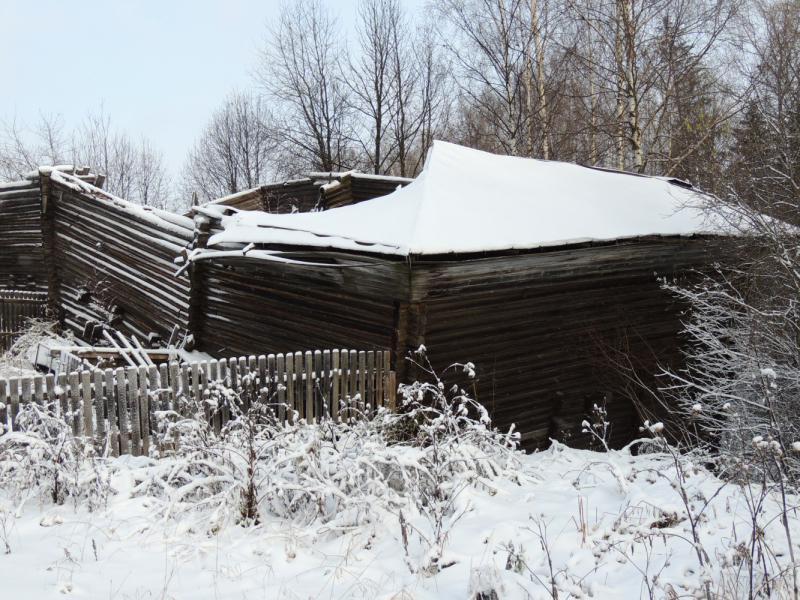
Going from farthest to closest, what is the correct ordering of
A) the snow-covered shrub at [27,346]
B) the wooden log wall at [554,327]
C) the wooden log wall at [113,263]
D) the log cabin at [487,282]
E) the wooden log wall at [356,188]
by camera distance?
the wooden log wall at [356,188]
the wooden log wall at [113,263]
the snow-covered shrub at [27,346]
the wooden log wall at [554,327]
the log cabin at [487,282]

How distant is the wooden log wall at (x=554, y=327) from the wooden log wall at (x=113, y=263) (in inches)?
222

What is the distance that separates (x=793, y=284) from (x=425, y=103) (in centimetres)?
2228

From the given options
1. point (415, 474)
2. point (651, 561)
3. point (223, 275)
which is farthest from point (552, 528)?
point (223, 275)

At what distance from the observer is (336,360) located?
6.33m

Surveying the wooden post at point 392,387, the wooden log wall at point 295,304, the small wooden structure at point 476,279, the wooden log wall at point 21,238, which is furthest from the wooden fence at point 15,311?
the wooden post at point 392,387

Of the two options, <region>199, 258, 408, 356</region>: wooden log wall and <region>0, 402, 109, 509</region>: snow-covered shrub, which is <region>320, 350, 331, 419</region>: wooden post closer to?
<region>199, 258, 408, 356</region>: wooden log wall

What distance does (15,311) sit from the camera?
14594 mm

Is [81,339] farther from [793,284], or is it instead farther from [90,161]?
[90,161]

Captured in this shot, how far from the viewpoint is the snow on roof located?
20.4 feet

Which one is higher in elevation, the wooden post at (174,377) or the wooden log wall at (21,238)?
the wooden log wall at (21,238)

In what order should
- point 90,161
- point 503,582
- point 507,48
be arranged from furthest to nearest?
1. point 90,161
2. point 507,48
3. point 503,582

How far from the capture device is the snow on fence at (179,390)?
506 centimetres

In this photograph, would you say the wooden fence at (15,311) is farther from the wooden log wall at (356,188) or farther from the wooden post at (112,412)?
the wooden post at (112,412)

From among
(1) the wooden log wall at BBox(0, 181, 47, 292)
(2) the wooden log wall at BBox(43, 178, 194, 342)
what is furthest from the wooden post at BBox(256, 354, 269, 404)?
(1) the wooden log wall at BBox(0, 181, 47, 292)
